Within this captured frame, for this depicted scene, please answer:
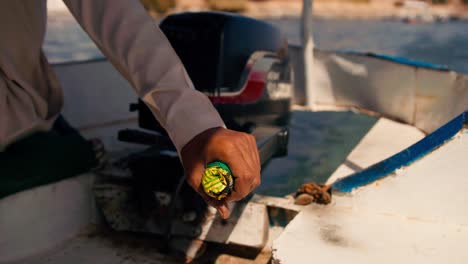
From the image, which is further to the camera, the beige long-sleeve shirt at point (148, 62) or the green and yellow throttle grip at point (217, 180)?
the beige long-sleeve shirt at point (148, 62)

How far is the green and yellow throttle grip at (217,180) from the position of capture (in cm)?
116

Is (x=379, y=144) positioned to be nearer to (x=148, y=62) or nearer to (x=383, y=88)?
(x=383, y=88)

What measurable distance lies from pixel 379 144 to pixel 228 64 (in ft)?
5.90

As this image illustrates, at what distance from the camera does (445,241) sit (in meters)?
2.08

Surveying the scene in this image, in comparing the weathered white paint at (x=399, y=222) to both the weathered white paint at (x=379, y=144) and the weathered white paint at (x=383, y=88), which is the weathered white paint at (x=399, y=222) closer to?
the weathered white paint at (x=379, y=144)

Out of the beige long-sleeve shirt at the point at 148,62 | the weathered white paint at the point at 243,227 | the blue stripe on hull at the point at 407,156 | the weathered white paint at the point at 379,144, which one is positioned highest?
the beige long-sleeve shirt at the point at 148,62

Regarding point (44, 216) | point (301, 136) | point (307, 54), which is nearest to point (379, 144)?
point (301, 136)

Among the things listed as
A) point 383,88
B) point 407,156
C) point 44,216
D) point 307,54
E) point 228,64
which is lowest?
point 383,88

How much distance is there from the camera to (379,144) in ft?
13.1

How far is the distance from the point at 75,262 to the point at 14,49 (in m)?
1.11

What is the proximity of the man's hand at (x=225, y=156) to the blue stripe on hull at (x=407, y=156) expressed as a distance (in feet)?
3.97

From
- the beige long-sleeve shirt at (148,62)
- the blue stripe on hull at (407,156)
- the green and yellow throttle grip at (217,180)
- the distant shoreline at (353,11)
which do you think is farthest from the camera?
the distant shoreline at (353,11)

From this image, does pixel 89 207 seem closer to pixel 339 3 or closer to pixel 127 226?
pixel 127 226

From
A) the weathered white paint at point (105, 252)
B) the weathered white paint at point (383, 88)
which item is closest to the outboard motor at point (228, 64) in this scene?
the weathered white paint at point (105, 252)
